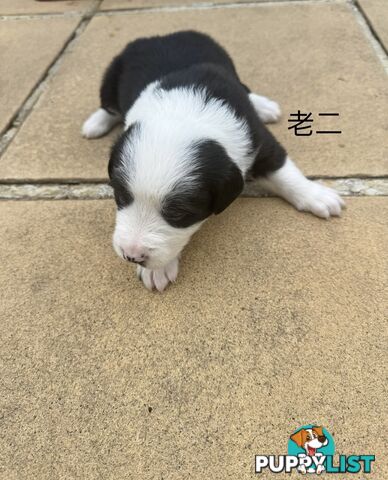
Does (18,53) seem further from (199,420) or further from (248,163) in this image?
(199,420)

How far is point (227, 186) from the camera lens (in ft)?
5.53

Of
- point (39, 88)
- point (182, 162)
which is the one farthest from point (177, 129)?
point (39, 88)

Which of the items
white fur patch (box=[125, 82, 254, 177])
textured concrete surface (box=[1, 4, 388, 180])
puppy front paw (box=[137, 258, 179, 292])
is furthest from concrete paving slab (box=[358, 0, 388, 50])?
puppy front paw (box=[137, 258, 179, 292])

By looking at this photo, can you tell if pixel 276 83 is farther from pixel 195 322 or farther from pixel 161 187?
pixel 195 322

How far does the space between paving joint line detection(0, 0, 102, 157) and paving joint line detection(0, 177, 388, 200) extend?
Result: 0.37 meters

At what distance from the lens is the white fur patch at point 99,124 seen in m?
2.70

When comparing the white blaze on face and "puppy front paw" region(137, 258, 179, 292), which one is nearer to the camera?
the white blaze on face

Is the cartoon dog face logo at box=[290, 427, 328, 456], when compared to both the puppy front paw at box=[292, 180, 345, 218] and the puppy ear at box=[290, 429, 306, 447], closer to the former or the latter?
the puppy ear at box=[290, 429, 306, 447]

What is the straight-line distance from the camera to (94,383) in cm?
159

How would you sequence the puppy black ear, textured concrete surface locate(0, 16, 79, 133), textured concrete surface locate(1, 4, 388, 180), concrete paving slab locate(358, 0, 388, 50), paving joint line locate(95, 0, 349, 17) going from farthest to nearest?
1. paving joint line locate(95, 0, 349, 17)
2. concrete paving slab locate(358, 0, 388, 50)
3. textured concrete surface locate(0, 16, 79, 133)
4. textured concrete surface locate(1, 4, 388, 180)
5. the puppy black ear

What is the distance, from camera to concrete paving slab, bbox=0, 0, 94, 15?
13.9 feet

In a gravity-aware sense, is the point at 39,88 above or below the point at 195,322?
above

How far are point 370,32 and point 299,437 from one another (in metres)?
3.13

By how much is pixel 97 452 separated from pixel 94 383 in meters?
0.24
